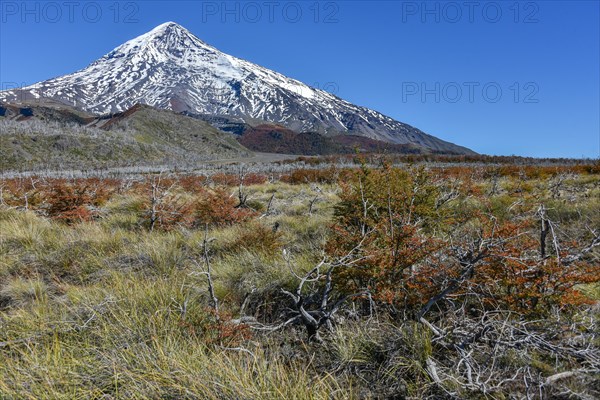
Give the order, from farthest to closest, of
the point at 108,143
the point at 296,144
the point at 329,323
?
the point at 296,144 < the point at 108,143 < the point at 329,323

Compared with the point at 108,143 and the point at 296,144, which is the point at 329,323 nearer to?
the point at 108,143

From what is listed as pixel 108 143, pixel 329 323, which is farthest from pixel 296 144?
pixel 329 323

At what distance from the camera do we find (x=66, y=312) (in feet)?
9.55

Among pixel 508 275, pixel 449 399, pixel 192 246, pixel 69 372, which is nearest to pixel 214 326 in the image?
pixel 69 372

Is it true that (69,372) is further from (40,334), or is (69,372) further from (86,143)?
(86,143)

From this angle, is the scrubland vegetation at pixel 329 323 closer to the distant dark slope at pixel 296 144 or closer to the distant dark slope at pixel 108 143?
the distant dark slope at pixel 108 143

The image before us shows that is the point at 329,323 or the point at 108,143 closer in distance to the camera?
the point at 329,323

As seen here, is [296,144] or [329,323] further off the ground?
[296,144]

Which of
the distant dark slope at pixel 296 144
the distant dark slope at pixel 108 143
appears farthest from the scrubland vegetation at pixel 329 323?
the distant dark slope at pixel 296 144

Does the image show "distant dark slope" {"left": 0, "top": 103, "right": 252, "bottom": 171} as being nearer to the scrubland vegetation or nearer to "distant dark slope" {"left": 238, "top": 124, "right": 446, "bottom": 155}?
"distant dark slope" {"left": 238, "top": 124, "right": 446, "bottom": 155}

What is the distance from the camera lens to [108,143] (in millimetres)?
41531

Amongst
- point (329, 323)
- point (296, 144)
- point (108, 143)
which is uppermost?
point (296, 144)

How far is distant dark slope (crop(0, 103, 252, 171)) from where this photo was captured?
3356cm

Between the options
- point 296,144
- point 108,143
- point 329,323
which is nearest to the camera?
point 329,323
